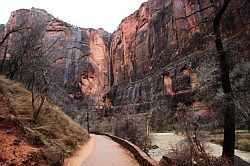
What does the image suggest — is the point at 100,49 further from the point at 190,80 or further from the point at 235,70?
the point at 235,70

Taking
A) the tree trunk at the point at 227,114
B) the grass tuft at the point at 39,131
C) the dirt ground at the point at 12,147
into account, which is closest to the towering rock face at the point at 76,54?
the grass tuft at the point at 39,131

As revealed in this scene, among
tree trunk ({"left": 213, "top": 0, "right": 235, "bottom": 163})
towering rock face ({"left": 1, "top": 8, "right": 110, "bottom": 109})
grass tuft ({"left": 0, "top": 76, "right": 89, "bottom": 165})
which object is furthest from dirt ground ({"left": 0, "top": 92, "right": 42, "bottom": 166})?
towering rock face ({"left": 1, "top": 8, "right": 110, "bottom": 109})

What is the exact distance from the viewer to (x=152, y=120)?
48562 millimetres

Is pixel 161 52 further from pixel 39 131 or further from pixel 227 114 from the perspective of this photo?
pixel 227 114

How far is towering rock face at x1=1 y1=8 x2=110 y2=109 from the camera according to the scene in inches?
3465

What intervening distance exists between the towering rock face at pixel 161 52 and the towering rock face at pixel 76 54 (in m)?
6.24

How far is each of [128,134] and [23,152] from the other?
755 inches

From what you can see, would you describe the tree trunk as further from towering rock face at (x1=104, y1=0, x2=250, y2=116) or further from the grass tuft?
towering rock face at (x1=104, y1=0, x2=250, y2=116)

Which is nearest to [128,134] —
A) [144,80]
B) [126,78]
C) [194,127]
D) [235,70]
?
[235,70]

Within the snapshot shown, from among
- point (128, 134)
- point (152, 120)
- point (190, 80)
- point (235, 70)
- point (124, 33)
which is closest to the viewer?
point (235, 70)

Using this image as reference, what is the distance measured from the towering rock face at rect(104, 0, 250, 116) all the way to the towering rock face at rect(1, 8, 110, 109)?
20.5 ft

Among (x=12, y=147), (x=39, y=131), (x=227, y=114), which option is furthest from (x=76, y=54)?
(x=227, y=114)

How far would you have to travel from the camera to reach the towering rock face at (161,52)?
4370 cm

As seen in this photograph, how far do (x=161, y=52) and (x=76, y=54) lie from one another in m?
37.0
